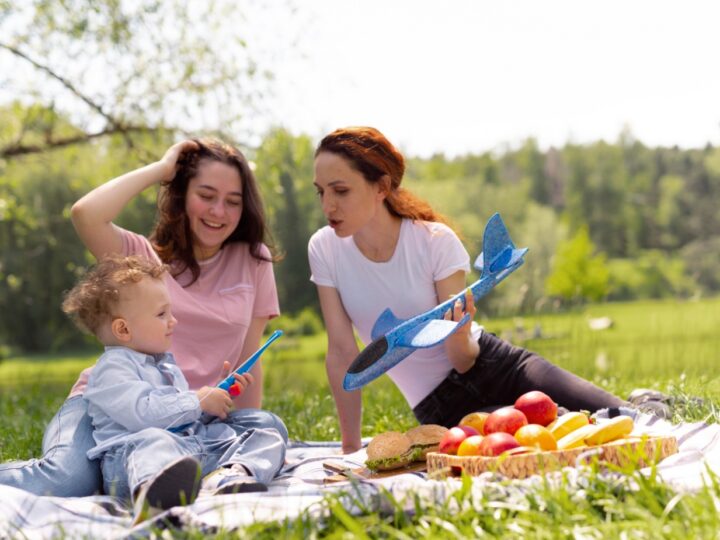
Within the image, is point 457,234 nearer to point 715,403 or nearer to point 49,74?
point 715,403

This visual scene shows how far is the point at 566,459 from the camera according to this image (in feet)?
8.23

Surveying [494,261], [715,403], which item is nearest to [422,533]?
[494,261]

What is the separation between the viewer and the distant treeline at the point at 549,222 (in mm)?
23469

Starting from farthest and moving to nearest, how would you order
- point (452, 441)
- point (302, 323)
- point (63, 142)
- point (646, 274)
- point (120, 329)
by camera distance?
point (646, 274) → point (302, 323) → point (63, 142) → point (120, 329) → point (452, 441)

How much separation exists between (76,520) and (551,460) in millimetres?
1438

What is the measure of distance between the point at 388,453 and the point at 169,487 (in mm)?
936

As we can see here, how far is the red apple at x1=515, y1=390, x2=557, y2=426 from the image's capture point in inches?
118

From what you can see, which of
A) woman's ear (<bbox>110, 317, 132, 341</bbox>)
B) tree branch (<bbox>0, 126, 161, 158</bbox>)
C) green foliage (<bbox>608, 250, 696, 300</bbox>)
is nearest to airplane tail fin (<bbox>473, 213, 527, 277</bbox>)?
woman's ear (<bbox>110, 317, 132, 341</bbox>)

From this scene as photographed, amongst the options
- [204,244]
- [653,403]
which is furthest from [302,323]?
[653,403]

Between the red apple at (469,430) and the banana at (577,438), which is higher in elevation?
the banana at (577,438)

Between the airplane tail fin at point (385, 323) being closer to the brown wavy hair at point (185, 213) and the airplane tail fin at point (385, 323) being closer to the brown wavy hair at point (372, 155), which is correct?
the brown wavy hair at point (372, 155)

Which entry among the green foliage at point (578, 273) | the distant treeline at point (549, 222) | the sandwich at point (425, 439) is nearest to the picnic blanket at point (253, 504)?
the sandwich at point (425, 439)

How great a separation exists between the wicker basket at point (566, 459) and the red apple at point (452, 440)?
0.17m

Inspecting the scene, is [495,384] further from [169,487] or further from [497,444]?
[169,487]
